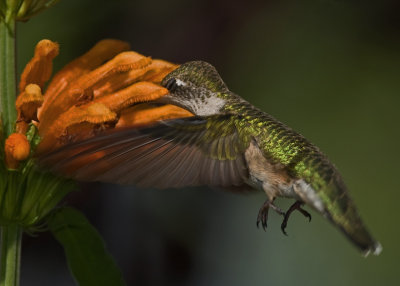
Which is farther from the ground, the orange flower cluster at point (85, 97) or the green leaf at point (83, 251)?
the orange flower cluster at point (85, 97)

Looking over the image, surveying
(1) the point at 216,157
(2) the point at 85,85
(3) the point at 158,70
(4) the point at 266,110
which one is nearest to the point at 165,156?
(1) the point at 216,157

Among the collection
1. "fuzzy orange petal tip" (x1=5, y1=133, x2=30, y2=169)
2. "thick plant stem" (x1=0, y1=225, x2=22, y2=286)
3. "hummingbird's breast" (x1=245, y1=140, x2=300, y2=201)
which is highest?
"hummingbird's breast" (x1=245, y1=140, x2=300, y2=201)

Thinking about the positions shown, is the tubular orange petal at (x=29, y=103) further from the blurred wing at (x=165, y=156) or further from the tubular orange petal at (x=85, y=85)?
the blurred wing at (x=165, y=156)

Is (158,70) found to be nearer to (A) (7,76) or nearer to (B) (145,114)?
(B) (145,114)

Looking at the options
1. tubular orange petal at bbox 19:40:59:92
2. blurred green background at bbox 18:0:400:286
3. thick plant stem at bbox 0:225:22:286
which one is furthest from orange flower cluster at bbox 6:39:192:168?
blurred green background at bbox 18:0:400:286

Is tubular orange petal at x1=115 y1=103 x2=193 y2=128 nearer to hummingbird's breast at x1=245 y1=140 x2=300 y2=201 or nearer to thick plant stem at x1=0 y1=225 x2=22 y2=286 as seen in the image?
hummingbird's breast at x1=245 y1=140 x2=300 y2=201

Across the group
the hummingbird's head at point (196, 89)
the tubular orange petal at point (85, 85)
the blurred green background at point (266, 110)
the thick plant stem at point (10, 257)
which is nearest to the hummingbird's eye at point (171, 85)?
the hummingbird's head at point (196, 89)
